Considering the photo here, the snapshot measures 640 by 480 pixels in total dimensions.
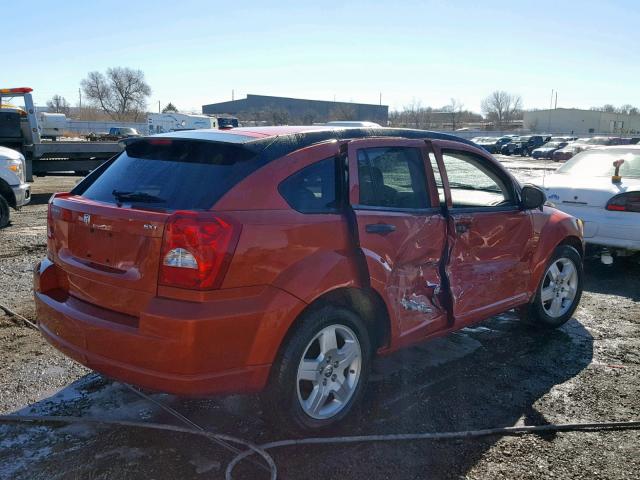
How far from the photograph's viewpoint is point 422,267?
12.5 feet

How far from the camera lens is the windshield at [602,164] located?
7.73 metres

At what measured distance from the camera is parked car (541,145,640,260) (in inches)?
271

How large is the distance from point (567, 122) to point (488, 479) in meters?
116

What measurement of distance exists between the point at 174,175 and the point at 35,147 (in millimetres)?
13820

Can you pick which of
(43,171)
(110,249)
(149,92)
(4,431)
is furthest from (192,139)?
(149,92)

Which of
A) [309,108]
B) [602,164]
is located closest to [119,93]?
[309,108]

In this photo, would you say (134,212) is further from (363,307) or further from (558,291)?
(558,291)

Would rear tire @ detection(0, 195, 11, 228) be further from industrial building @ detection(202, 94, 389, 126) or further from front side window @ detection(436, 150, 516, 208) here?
industrial building @ detection(202, 94, 389, 126)

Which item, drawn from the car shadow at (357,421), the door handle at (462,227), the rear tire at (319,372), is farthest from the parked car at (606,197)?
the rear tire at (319,372)

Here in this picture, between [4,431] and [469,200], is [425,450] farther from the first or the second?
[4,431]

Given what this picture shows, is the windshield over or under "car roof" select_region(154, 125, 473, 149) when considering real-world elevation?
under

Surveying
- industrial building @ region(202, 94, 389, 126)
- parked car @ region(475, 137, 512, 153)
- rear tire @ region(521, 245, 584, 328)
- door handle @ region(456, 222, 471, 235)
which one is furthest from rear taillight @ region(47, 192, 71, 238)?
industrial building @ region(202, 94, 389, 126)

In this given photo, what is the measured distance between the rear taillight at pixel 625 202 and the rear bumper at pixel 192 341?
17.7ft

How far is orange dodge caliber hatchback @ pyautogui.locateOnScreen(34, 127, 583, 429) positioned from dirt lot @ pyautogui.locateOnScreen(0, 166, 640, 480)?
1.27 feet
